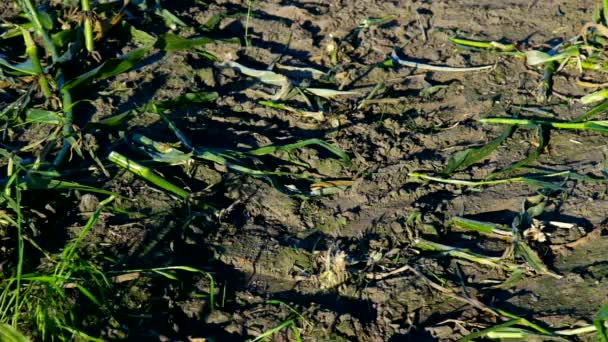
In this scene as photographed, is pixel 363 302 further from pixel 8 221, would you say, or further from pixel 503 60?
pixel 503 60

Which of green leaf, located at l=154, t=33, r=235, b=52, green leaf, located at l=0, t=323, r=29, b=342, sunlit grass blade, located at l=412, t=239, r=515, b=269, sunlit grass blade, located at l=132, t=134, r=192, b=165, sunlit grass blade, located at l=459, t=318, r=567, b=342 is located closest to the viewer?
green leaf, located at l=0, t=323, r=29, b=342

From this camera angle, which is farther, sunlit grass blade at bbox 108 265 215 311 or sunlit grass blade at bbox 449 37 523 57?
sunlit grass blade at bbox 449 37 523 57

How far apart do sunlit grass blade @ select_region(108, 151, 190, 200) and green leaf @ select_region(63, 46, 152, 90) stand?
1.70ft

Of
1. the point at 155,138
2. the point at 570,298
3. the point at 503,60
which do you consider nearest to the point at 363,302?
the point at 570,298

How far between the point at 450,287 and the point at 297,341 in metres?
0.58

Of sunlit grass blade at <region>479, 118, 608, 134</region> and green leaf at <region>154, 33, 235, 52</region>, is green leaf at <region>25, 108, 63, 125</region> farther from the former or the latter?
sunlit grass blade at <region>479, 118, 608, 134</region>

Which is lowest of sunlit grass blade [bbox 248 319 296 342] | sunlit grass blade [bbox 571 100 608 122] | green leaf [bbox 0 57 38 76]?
sunlit grass blade [bbox 248 319 296 342]

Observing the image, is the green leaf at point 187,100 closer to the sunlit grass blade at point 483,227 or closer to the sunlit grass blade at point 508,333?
the sunlit grass blade at point 483,227

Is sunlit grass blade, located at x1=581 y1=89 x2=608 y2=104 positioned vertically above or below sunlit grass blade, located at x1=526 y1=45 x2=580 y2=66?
below

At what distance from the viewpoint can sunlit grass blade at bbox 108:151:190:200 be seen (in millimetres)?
3221

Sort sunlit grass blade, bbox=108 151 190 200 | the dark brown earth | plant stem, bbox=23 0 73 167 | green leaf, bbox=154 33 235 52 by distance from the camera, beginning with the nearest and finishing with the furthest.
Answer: the dark brown earth < sunlit grass blade, bbox=108 151 190 200 < plant stem, bbox=23 0 73 167 < green leaf, bbox=154 33 235 52

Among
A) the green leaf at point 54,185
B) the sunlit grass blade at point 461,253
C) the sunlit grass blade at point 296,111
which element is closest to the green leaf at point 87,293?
the green leaf at point 54,185

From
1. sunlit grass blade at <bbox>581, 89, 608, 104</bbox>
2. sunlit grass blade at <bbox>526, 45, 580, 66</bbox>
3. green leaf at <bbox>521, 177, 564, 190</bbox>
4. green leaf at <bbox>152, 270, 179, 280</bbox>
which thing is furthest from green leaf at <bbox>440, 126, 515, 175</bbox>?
green leaf at <bbox>152, 270, 179, 280</bbox>

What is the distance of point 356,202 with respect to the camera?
322cm
